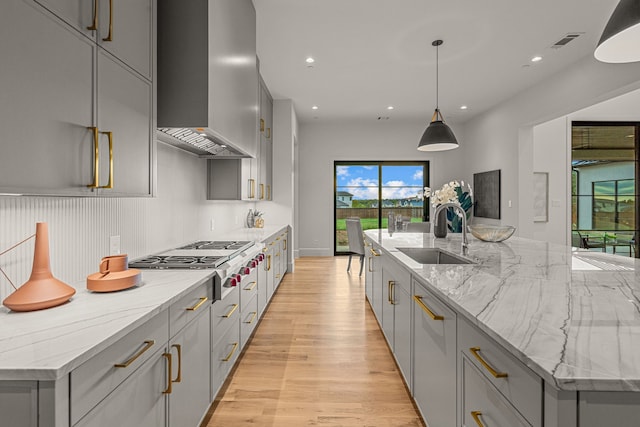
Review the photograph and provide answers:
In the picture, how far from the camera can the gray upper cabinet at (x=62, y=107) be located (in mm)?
971

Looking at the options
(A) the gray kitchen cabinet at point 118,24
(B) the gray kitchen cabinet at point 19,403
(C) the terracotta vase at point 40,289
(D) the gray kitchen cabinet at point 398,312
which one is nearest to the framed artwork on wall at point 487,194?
(D) the gray kitchen cabinet at point 398,312

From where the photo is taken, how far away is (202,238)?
323 centimetres

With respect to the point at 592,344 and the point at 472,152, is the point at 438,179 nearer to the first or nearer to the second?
the point at 472,152

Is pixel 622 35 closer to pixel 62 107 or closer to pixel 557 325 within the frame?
pixel 557 325

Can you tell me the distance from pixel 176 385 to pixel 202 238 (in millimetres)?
1905

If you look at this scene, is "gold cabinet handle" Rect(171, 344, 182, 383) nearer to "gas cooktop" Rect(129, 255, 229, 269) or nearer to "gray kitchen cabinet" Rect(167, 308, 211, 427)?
"gray kitchen cabinet" Rect(167, 308, 211, 427)

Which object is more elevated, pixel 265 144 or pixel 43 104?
pixel 265 144

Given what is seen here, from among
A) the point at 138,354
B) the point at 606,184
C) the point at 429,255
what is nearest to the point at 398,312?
the point at 429,255

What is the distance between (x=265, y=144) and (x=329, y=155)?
2.62m

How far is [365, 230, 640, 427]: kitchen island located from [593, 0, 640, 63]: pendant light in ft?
3.18

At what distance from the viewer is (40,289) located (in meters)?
1.16

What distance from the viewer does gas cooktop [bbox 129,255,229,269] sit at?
1.89 meters

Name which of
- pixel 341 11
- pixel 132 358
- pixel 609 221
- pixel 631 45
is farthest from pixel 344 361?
pixel 609 221

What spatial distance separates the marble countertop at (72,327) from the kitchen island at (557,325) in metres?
1.06
